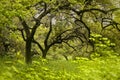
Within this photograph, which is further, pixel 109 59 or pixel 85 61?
pixel 85 61

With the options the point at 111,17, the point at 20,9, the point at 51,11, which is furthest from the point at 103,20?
the point at 20,9

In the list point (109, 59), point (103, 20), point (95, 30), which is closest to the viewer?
point (109, 59)

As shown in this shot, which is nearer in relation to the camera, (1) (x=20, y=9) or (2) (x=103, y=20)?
(1) (x=20, y=9)

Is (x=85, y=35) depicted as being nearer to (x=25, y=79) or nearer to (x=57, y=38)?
(x=57, y=38)

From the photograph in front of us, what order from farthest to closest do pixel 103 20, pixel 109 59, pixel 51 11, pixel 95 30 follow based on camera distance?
pixel 95 30 → pixel 103 20 → pixel 51 11 → pixel 109 59

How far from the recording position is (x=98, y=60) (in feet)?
31.0

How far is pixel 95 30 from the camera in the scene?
27.2 m

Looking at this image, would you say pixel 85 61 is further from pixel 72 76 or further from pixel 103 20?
pixel 103 20

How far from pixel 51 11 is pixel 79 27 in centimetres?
605

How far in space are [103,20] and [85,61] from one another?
1473 cm

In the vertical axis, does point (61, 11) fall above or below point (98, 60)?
above

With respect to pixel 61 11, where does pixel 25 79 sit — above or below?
below

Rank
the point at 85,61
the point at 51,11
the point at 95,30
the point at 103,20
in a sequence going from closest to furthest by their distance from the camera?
the point at 85,61 → the point at 51,11 → the point at 103,20 → the point at 95,30

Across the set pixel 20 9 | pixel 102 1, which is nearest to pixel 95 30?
pixel 102 1
